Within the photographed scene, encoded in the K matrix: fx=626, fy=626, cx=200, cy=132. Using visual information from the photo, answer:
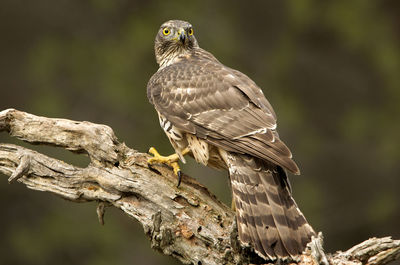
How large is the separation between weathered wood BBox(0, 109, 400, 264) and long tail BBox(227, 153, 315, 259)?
0.20m

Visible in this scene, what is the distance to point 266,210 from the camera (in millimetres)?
4730

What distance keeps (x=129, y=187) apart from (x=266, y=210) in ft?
4.06

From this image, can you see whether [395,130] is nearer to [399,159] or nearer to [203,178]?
[399,159]

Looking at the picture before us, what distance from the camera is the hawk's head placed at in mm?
6758

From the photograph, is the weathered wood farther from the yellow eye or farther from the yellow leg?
the yellow eye

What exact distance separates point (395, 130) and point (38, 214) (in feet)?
Result: 21.1

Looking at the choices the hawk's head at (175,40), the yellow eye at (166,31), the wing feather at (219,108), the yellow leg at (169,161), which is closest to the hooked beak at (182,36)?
the hawk's head at (175,40)

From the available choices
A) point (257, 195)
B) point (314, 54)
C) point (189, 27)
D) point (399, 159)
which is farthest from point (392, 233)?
point (257, 195)

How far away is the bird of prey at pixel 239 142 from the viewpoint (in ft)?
15.1

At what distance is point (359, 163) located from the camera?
36.6 feet

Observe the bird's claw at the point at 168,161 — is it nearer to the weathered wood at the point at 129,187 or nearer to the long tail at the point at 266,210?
the weathered wood at the point at 129,187

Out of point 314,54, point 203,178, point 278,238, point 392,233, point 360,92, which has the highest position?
point 314,54

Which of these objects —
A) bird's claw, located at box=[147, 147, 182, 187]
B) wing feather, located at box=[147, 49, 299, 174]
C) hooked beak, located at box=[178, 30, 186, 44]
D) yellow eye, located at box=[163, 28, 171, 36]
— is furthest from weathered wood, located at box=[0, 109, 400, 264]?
yellow eye, located at box=[163, 28, 171, 36]

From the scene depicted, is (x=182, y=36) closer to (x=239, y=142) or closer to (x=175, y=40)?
(x=175, y=40)
